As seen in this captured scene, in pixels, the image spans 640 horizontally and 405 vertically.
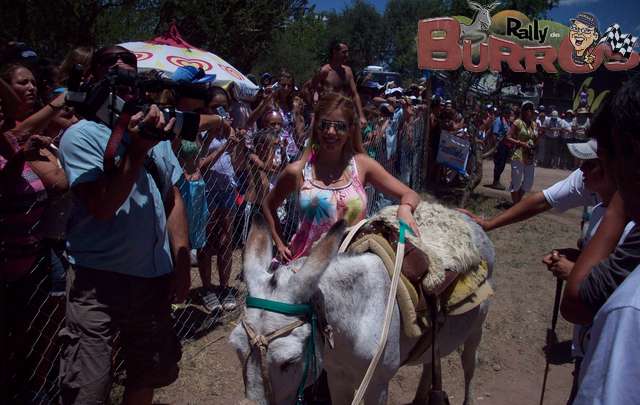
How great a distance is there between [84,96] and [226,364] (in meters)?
2.92

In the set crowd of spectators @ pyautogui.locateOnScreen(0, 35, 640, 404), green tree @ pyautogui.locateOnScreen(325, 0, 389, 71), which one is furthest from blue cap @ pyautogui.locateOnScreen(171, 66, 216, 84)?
green tree @ pyautogui.locateOnScreen(325, 0, 389, 71)

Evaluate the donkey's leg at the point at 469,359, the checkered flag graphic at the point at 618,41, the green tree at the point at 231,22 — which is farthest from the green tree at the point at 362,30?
the donkey's leg at the point at 469,359

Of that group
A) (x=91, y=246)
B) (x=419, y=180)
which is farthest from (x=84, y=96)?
(x=419, y=180)

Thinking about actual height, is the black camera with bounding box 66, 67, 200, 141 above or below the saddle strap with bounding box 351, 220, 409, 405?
above

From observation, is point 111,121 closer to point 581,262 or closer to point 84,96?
point 84,96

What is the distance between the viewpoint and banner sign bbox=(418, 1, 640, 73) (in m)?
10.2

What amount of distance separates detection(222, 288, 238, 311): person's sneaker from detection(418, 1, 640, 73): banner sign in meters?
7.13

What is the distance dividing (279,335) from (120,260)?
2.81 feet

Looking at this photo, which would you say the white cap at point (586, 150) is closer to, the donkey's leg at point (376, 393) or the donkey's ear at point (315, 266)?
the donkey's ear at point (315, 266)

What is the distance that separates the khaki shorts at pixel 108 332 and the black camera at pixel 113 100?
0.77m

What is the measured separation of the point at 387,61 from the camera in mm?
58031

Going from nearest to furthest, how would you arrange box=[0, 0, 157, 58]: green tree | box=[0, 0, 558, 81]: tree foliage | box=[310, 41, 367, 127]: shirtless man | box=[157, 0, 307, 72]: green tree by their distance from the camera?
box=[310, 41, 367, 127]: shirtless man, box=[0, 0, 157, 58]: green tree, box=[0, 0, 558, 81]: tree foliage, box=[157, 0, 307, 72]: green tree

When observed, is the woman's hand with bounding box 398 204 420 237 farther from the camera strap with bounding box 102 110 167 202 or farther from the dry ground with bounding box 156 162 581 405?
the dry ground with bounding box 156 162 581 405

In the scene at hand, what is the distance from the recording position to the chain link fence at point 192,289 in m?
2.82
